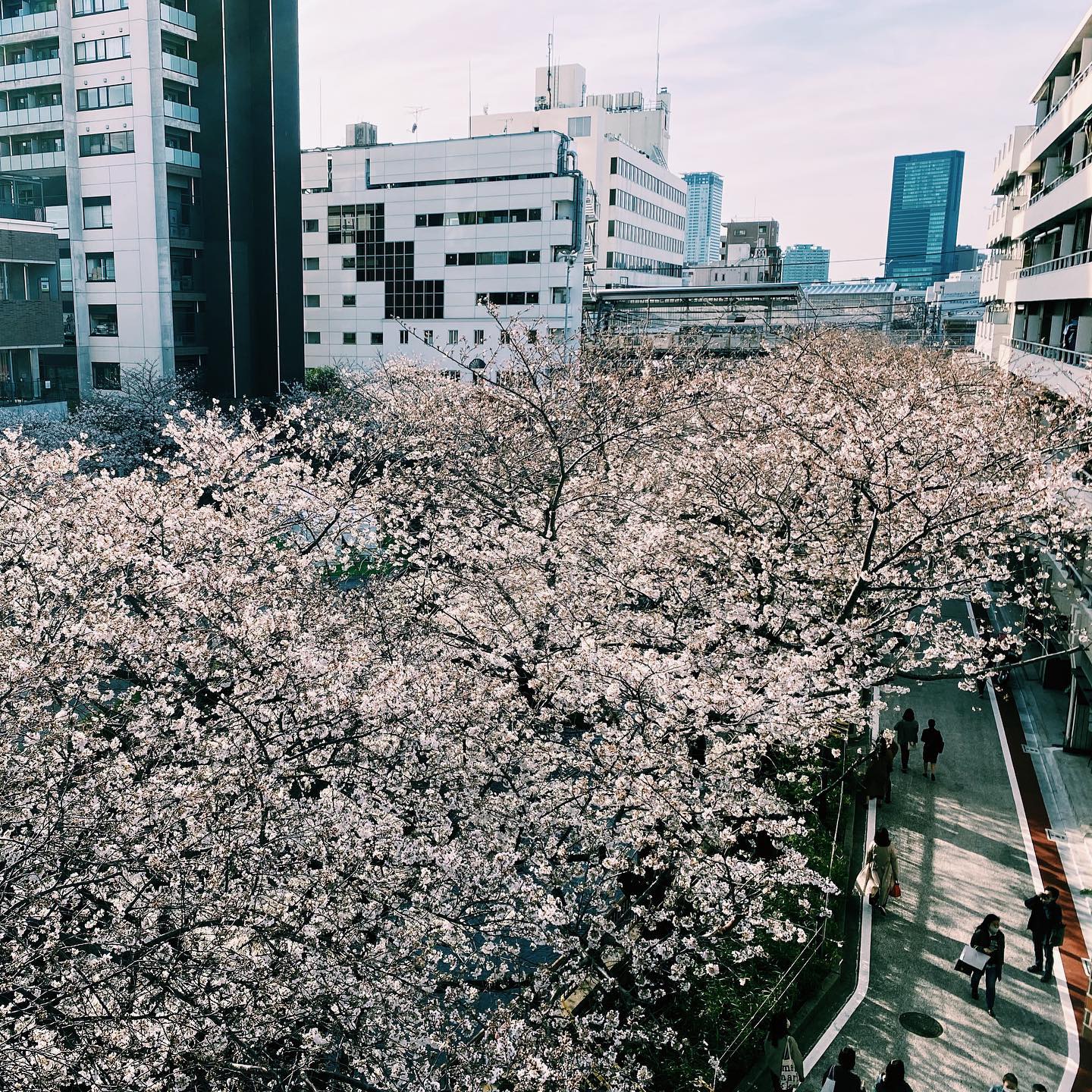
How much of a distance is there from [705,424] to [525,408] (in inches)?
202

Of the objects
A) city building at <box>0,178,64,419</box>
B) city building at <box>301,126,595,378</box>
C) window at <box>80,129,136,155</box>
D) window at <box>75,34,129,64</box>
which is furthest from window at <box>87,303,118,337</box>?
city building at <box>301,126,595,378</box>

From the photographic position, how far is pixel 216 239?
47969 millimetres

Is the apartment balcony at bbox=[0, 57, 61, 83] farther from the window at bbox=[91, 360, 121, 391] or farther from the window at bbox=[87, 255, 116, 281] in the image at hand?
the window at bbox=[91, 360, 121, 391]

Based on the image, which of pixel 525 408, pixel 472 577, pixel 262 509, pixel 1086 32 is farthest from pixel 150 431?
pixel 1086 32

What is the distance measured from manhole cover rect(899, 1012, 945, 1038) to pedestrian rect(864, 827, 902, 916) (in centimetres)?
229

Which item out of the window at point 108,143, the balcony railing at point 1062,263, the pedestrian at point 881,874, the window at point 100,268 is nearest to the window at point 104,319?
the window at point 100,268

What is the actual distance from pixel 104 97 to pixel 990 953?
5480 cm

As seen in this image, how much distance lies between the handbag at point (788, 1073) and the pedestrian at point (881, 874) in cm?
439

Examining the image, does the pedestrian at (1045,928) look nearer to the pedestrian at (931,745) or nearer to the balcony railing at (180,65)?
the pedestrian at (931,745)

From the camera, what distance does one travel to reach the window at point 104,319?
157ft

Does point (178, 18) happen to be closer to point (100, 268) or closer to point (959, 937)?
point (100, 268)

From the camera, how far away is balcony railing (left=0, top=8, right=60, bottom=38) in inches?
1797

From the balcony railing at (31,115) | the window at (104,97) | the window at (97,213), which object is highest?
the window at (104,97)

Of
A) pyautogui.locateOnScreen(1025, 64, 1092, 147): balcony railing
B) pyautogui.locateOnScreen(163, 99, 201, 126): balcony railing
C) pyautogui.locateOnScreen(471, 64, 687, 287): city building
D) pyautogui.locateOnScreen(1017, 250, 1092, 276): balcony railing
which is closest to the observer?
pyautogui.locateOnScreen(1017, 250, 1092, 276): balcony railing
